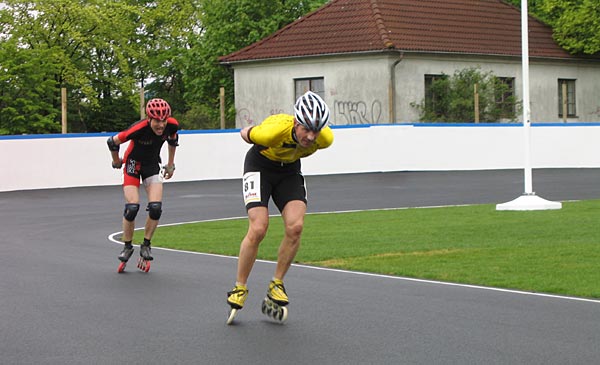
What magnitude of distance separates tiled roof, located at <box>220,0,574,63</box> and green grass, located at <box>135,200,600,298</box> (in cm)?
2212

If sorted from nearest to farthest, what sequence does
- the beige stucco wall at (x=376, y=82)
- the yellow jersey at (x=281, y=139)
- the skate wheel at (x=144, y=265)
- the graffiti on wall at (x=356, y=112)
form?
the yellow jersey at (x=281, y=139), the skate wheel at (x=144, y=265), the graffiti on wall at (x=356, y=112), the beige stucco wall at (x=376, y=82)

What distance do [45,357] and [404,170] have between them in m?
27.6

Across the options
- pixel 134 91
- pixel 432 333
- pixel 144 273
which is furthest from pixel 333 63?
pixel 432 333

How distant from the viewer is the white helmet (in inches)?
336

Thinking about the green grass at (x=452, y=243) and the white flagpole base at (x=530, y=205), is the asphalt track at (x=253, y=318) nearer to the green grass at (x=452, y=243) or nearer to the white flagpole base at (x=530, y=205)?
the green grass at (x=452, y=243)

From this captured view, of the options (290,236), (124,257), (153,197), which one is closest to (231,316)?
(290,236)

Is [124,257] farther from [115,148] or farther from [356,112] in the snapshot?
[356,112]

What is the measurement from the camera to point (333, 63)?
4431 centimetres

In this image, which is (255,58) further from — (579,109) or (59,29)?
(59,29)

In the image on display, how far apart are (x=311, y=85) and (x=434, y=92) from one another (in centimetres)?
497

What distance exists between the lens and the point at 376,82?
4344 centimetres

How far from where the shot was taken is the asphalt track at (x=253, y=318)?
25.2 feet

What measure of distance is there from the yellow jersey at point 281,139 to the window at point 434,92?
3387 cm

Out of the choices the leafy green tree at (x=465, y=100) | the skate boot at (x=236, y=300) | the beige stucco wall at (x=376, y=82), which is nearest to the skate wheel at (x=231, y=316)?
the skate boot at (x=236, y=300)
